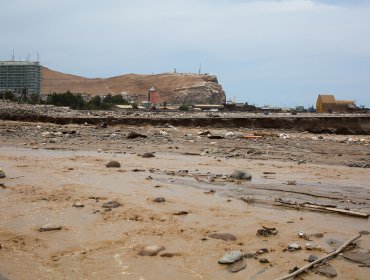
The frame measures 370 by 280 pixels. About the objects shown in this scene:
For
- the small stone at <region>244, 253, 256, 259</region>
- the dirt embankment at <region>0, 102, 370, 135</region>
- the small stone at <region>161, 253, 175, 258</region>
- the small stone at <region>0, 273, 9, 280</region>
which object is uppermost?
the dirt embankment at <region>0, 102, 370, 135</region>

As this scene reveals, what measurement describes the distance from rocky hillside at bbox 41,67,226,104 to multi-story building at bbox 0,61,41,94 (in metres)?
16.5

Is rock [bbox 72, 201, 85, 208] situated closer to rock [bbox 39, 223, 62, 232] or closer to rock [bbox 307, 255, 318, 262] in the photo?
rock [bbox 39, 223, 62, 232]

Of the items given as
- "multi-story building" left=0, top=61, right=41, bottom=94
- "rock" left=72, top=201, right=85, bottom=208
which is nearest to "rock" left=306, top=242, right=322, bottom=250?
"rock" left=72, top=201, right=85, bottom=208

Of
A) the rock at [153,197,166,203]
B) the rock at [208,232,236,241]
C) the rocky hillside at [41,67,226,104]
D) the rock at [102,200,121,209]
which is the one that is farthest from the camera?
the rocky hillside at [41,67,226,104]

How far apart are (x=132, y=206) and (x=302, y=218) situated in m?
1.98

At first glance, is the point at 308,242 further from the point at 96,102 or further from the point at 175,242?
the point at 96,102

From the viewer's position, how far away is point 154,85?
325 ft

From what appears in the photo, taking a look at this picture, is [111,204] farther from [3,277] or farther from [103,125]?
[103,125]

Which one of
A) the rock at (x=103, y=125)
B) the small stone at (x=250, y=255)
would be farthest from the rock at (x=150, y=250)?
the rock at (x=103, y=125)

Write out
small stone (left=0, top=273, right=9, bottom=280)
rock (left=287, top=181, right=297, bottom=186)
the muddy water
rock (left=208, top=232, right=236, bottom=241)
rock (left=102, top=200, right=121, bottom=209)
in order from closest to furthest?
1. small stone (left=0, top=273, right=9, bottom=280)
2. the muddy water
3. rock (left=208, top=232, right=236, bottom=241)
4. rock (left=102, top=200, right=121, bottom=209)
5. rock (left=287, top=181, right=297, bottom=186)

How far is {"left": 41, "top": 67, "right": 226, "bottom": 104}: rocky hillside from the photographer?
90.5 m

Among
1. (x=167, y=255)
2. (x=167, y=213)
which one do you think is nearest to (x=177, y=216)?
(x=167, y=213)

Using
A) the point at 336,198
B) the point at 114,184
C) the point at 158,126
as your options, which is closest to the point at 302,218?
the point at 336,198

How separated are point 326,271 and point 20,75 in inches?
3072
